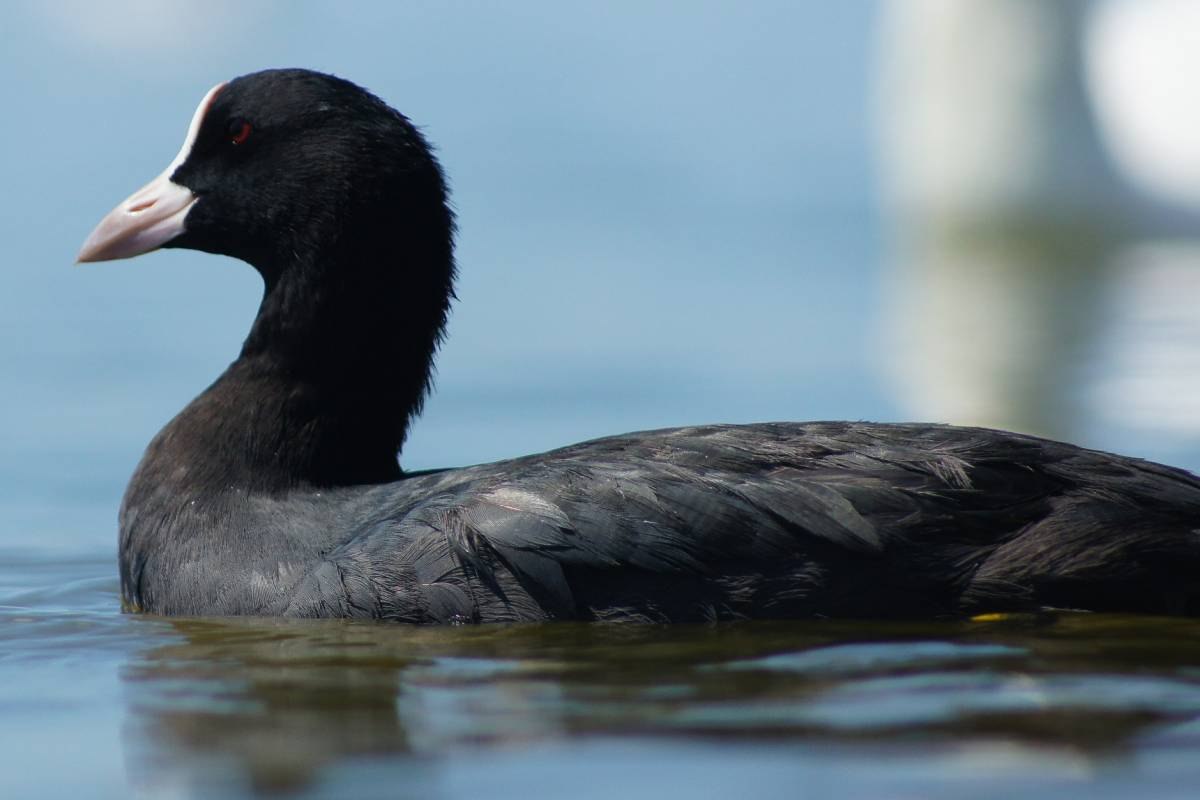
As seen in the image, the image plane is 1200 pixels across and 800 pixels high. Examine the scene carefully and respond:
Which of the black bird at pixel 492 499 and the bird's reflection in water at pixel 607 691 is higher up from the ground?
the black bird at pixel 492 499

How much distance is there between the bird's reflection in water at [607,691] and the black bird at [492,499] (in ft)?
0.28

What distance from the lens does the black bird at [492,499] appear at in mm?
4551

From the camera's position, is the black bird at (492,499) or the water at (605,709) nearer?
the water at (605,709)

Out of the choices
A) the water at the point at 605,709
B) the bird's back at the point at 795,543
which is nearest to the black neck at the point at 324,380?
the water at the point at 605,709

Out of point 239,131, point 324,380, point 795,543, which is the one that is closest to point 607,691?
point 795,543

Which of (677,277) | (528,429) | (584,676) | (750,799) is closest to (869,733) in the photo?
(750,799)

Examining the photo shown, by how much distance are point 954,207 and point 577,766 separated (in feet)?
44.6

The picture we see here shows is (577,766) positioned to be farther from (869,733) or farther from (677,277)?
(677,277)

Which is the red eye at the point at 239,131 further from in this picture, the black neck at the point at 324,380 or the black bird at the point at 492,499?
the black neck at the point at 324,380

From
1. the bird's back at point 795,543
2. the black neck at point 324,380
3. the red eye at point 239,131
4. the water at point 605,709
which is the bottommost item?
the water at point 605,709

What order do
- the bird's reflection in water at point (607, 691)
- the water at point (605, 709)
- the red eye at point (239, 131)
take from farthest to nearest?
the red eye at point (239, 131), the bird's reflection in water at point (607, 691), the water at point (605, 709)

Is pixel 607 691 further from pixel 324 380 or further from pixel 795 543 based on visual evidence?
pixel 324 380

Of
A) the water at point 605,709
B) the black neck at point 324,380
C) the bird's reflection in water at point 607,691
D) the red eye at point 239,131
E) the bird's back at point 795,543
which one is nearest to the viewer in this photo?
the water at point 605,709

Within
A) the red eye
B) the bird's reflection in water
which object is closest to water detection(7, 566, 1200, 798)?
the bird's reflection in water
